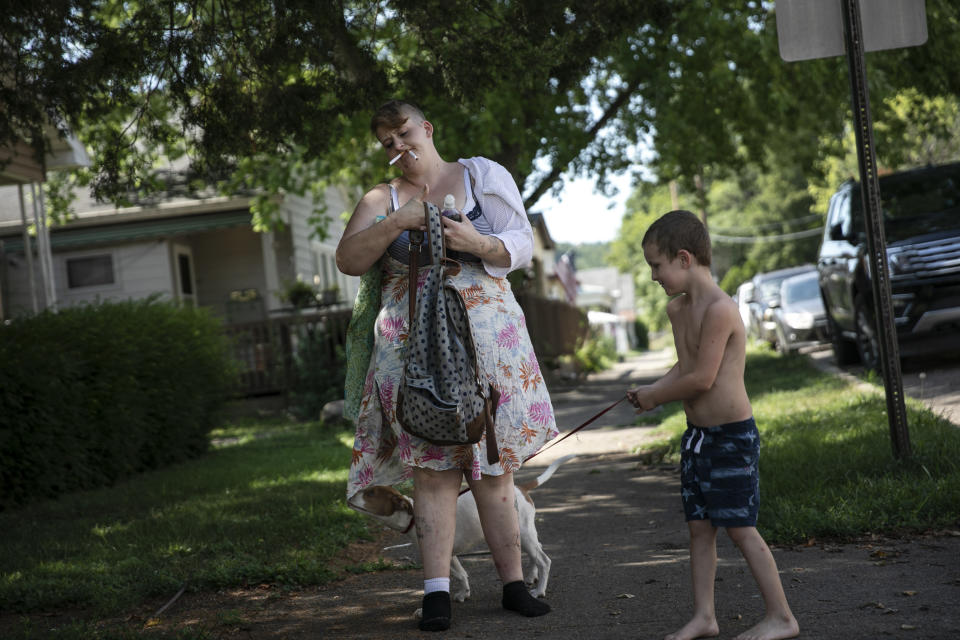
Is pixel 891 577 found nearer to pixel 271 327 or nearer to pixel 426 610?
pixel 426 610

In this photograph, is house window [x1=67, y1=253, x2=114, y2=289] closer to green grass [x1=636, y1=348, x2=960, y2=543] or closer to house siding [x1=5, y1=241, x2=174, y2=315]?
house siding [x1=5, y1=241, x2=174, y2=315]

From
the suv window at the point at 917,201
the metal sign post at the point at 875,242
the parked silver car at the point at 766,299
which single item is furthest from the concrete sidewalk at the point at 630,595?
the parked silver car at the point at 766,299

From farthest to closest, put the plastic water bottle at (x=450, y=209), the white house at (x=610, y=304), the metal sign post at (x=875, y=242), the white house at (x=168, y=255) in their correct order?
the white house at (x=610, y=304) → the white house at (x=168, y=255) → the metal sign post at (x=875, y=242) → the plastic water bottle at (x=450, y=209)

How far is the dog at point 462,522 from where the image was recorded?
4141 mm

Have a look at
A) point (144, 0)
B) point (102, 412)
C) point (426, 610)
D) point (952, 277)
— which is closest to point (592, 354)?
point (952, 277)

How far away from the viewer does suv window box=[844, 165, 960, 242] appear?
429 inches

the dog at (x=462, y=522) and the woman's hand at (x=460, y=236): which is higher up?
the woman's hand at (x=460, y=236)

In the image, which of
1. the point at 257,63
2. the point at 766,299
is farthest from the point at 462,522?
the point at 766,299

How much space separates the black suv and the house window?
44.5 feet

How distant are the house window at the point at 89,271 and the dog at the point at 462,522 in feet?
55.2

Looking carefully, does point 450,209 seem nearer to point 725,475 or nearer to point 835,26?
point 725,475

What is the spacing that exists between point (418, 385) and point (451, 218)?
2.30 feet

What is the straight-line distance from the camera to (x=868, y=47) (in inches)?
219

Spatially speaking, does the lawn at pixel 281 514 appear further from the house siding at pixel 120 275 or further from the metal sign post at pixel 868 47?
the house siding at pixel 120 275
